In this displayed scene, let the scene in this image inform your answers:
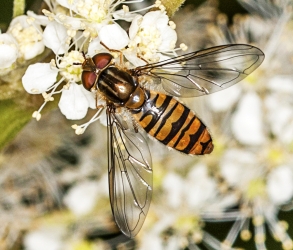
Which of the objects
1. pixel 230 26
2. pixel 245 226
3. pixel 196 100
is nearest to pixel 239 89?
pixel 196 100

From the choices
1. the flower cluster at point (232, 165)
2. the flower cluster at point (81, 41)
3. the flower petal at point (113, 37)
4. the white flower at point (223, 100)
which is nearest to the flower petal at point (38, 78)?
the flower cluster at point (81, 41)

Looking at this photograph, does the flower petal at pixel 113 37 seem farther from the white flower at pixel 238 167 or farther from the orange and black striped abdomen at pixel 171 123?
the white flower at pixel 238 167

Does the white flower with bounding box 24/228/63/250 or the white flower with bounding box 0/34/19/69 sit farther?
the white flower with bounding box 24/228/63/250

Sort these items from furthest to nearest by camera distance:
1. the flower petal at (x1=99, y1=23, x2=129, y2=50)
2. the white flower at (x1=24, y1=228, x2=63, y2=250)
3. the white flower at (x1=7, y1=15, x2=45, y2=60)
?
the white flower at (x1=24, y1=228, x2=63, y2=250)
the white flower at (x1=7, y1=15, x2=45, y2=60)
the flower petal at (x1=99, y1=23, x2=129, y2=50)

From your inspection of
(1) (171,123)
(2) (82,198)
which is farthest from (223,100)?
(1) (171,123)

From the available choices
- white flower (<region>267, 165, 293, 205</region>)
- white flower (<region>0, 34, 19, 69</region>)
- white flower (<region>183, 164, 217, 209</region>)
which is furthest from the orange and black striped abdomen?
white flower (<region>267, 165, 293, 205</region>)

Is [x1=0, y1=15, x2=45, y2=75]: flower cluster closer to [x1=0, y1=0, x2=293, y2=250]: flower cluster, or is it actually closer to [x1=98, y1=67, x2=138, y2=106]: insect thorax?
[x1=98, y1=67, x2=138, y2=106]: insect thorax
